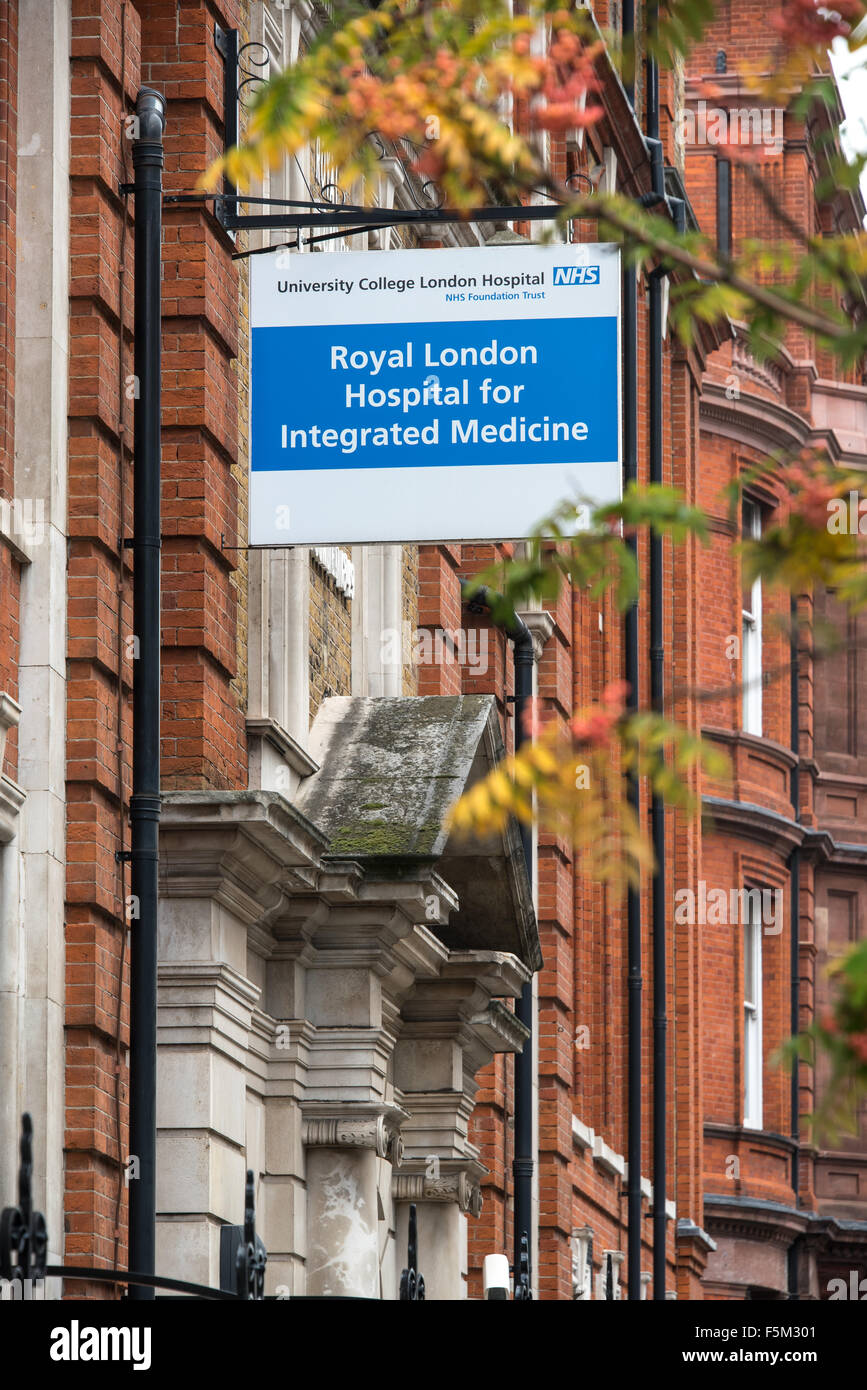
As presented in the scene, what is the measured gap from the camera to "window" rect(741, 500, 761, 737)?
34188mm

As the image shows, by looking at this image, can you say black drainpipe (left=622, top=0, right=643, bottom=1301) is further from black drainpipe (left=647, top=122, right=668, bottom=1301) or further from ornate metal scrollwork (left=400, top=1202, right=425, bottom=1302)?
ornate metal scrollwork (left=400, top=1202, right=425, bottom=1302)

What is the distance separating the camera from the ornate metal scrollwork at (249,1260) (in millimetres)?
10320

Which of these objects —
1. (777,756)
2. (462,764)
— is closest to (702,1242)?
(777,756)

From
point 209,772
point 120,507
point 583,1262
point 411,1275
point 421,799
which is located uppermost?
point 120,507

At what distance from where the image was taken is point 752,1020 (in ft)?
114

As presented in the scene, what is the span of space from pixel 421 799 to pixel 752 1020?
2183 centimetres

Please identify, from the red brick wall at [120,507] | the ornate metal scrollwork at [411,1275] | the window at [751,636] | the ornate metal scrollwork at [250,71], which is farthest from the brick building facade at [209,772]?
the window at [751,636]

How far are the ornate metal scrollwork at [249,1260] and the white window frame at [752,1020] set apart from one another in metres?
23.8

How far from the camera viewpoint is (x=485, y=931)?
1559 centimetres

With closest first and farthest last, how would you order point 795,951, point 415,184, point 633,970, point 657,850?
1. point 415,184
2. point 633,970
3. point 657,850
4. point 795,951

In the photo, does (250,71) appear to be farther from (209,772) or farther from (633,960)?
(633,960)

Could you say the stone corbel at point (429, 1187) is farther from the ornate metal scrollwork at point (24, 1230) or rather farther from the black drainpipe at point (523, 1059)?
the ornate metal scrollwork at point (24, 1230)

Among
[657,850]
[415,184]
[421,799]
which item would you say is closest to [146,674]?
[421,799]

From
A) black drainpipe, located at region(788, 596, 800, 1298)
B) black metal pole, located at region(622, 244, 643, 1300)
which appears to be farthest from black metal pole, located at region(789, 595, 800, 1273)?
black metal pole, located at region(622, 244, 643, 1300)
